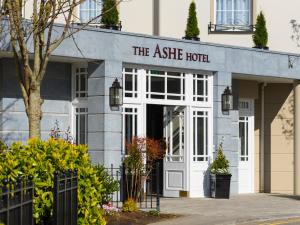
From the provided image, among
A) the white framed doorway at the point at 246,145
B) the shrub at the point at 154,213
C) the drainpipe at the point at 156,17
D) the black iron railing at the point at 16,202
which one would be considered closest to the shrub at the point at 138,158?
the shrub at the point at 154,213

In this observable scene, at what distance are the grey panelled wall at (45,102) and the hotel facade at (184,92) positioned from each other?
27mm

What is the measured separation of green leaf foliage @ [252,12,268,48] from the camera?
24.5 m

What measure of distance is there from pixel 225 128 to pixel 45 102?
5817mm

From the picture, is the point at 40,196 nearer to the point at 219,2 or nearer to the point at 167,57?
the point at 167,57

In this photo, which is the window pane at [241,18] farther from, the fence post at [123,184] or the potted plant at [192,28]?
the fence post at [123,184]

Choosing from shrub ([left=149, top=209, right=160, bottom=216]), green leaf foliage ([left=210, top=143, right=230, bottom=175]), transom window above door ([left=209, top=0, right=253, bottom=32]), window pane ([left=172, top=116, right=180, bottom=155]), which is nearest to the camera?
shrub ([left=149, top=209, right=160, bottom=216])

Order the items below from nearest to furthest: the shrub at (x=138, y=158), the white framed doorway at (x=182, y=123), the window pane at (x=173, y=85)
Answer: the shrub at (x=138, y=158)
the white framed doorway at (x=182, y=123)
the window pane at (x=173, y=85)

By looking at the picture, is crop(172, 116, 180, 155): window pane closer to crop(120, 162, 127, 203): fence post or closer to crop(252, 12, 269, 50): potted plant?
crop(120, 162, 127, 203): fence post

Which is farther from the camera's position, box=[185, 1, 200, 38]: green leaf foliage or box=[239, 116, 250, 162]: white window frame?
box=[239, 116, 250, 162]: white window frame

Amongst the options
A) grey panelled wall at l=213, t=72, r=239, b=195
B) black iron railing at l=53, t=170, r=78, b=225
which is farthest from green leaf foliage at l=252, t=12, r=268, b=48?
black iron railing at l=53, t=170, r=78, b=225

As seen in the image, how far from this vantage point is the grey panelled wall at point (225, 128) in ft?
76.0

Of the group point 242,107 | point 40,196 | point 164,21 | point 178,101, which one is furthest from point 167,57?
point 40,196

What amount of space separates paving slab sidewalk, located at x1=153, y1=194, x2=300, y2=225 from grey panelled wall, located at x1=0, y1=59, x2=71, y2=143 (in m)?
3.72

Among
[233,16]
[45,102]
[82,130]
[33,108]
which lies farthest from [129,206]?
[233,16]
